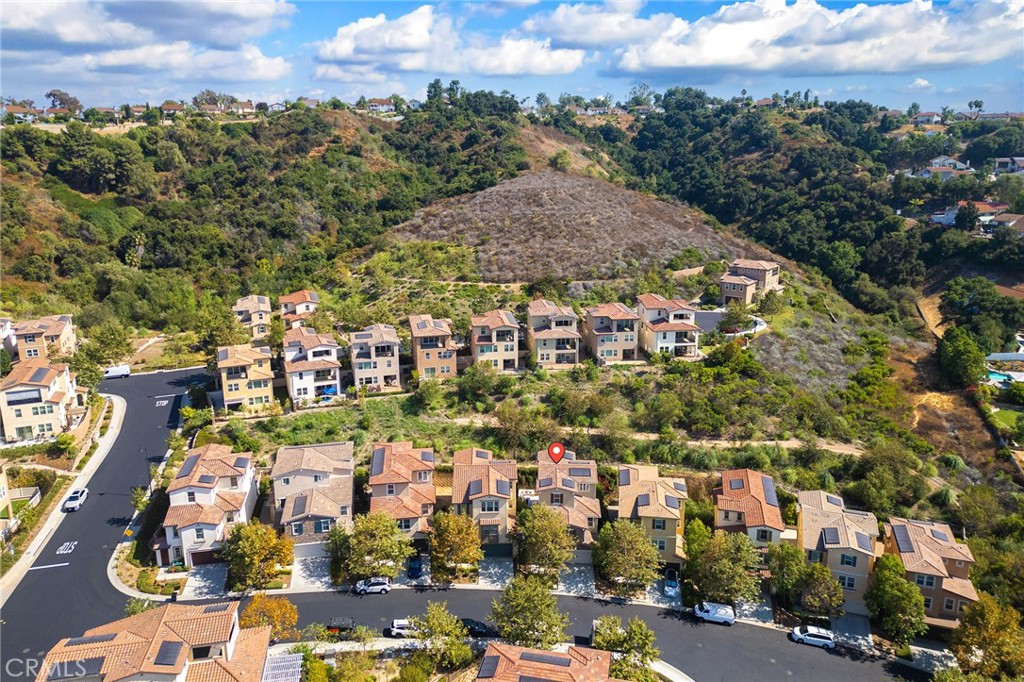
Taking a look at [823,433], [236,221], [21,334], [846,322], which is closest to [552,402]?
[823,433]

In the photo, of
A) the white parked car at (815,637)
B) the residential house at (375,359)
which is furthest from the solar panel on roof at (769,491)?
the residential house at (375,359)

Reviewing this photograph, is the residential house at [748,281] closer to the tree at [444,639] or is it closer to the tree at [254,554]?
the tree at [444,639]

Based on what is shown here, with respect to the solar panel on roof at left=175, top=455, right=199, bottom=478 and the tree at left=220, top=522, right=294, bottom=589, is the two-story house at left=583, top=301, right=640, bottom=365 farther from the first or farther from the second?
the solar panel on roof at left=175, top=455, right=199, bottom=478

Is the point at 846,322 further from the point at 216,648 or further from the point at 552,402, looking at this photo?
the point at 216,648

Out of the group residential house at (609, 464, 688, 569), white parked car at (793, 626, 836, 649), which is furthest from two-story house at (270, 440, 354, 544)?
white parked car at (793, 626, 836, 649)

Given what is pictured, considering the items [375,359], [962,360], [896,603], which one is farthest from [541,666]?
[962,360]

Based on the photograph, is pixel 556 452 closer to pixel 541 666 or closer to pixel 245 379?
pixel 541 666
